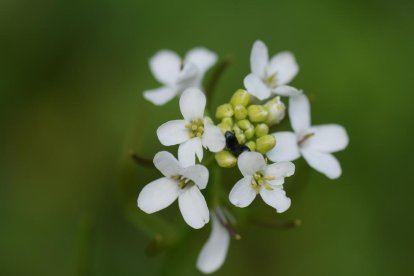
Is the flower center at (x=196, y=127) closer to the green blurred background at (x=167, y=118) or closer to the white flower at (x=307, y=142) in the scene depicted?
the white flower at (x=307, y=142)

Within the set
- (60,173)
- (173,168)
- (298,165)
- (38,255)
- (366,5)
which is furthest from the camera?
(366,5)

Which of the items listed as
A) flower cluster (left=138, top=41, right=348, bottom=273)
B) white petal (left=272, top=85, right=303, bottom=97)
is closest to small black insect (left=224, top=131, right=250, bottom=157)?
flower cluster (left=138, top=41, right=348, bottom=273)

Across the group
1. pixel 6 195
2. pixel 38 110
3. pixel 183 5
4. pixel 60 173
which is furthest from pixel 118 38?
pixel 6 195

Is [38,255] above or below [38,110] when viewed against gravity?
below

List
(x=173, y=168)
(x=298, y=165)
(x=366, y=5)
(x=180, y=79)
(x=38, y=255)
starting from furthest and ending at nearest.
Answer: (x=366, y=5) → (x=38, y=255) → (x=298, y=165) → (x=180, y=79) → (x=173, y=168)

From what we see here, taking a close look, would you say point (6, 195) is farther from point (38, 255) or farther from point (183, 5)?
point (183, 5)

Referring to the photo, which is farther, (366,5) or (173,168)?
(366,5)

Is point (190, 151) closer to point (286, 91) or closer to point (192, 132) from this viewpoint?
point (192, 132)
